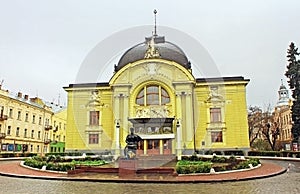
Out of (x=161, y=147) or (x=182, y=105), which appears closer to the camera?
(x=161, y=147)

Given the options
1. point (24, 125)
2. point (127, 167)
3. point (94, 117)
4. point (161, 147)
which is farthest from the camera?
point (24, 125)

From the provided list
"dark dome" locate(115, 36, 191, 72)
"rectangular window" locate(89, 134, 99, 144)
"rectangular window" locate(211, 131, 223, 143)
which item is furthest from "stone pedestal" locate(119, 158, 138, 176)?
"dark dome" locate(115, 36, 191, 72)

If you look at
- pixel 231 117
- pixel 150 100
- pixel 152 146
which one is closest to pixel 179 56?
pixel 150 100

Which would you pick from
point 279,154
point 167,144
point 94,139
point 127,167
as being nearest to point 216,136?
point 167,144

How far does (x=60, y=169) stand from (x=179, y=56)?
2463 centimetres

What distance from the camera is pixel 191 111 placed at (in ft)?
111

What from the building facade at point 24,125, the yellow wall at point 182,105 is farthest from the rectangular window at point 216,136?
the building facade at point 24,125

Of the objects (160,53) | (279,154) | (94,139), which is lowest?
(279,154)

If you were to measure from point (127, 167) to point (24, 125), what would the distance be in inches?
1355

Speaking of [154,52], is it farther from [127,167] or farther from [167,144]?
[127,167]

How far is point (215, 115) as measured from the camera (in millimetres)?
35062

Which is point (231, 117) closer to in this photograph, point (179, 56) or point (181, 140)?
point (181, 140)

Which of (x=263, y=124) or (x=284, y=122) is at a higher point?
(x=284, y=122)

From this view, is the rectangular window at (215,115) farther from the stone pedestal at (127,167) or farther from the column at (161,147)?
the stone pedestal at (127,167)
